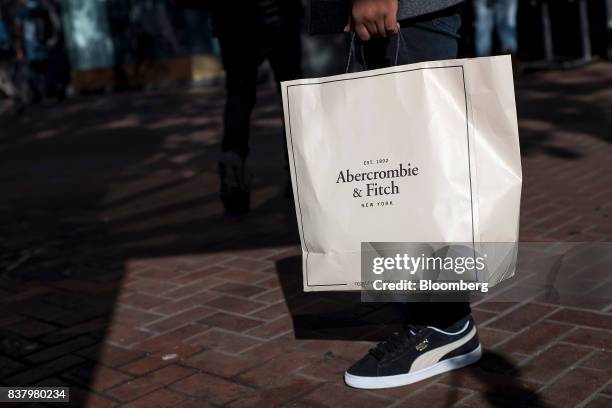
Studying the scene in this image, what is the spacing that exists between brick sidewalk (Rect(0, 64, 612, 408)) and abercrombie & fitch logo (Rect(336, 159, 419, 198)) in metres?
0.64

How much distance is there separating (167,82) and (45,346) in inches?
492

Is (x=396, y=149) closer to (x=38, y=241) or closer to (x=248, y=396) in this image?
(x=248, y=396)

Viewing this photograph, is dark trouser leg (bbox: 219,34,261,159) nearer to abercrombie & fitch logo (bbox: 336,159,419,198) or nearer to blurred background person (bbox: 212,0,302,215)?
blurred background person (bbox: 212,0,302,215)

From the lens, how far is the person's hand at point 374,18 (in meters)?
2.58

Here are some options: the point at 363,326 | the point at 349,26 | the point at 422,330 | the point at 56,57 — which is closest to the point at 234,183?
the point at 363,326

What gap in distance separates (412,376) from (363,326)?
552mm

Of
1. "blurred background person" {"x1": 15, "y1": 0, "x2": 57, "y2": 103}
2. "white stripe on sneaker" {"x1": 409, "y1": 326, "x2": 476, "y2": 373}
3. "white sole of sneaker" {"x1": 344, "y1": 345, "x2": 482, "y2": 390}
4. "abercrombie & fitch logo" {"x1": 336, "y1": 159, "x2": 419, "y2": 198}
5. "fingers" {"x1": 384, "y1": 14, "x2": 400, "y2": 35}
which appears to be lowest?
"white sole of sneaker" {"x1": 344, "y1": 345, "x2": 482, "y2": 390}

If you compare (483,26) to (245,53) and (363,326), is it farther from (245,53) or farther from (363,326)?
(363,326)

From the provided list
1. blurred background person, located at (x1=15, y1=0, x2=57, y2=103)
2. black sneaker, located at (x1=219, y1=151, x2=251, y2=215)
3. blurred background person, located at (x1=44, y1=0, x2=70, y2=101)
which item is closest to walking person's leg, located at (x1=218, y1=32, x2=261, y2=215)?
black sneaker, located at (x1=219, y1=151, x2=251, y2=215)

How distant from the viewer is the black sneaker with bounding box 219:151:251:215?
16.8 ft

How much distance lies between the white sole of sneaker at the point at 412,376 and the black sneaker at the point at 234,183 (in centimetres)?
239

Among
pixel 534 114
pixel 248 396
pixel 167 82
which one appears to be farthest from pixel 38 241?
pixel 167 82

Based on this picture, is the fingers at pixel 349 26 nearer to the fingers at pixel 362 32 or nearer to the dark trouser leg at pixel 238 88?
the fingers at pixel 362 32

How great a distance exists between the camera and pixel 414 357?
2865mm
